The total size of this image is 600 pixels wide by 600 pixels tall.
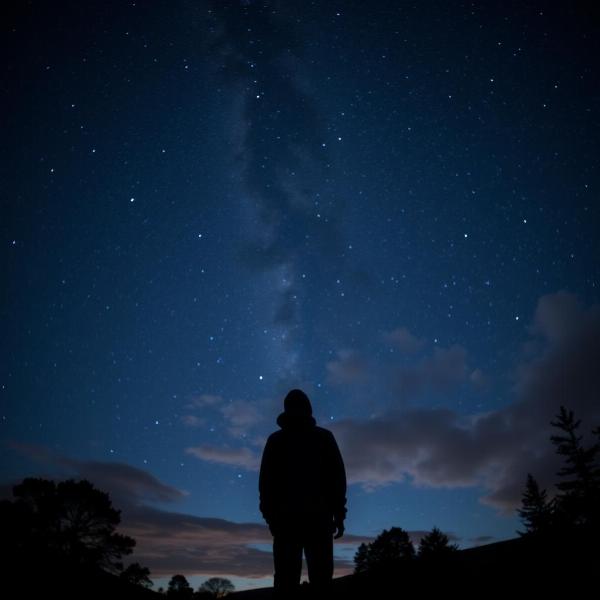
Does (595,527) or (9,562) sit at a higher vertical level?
(595,527)

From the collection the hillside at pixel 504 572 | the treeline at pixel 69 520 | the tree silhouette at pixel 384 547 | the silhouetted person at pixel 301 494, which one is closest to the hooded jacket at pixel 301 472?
the silhouetted person at pixel 301 494

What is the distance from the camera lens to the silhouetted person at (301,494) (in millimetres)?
2873

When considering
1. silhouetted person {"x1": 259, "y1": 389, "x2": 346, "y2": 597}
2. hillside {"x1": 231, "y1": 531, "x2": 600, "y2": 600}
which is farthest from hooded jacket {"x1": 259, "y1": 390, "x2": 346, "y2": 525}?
hillside {"x1": 231, "y1": 531, "x2": 600, "y2": 600}

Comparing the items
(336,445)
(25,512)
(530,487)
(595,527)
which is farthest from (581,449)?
(25,512)

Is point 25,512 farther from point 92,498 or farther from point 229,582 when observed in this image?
point 229,582

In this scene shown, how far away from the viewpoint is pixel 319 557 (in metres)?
2.86

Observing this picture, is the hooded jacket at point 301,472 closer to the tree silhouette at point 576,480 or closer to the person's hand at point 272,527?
the person's hand at point 272,527

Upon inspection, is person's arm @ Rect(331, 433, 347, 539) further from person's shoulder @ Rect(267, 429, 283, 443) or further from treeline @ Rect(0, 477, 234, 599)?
treeline @ Rect(0, 477, 234, 599)

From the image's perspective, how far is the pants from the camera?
2846mm

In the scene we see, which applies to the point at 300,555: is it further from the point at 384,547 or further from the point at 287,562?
the point at 384,547

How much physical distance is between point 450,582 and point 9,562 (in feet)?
26.3

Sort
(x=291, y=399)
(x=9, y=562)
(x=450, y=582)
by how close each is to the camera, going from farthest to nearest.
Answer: (x=9, y=562) → (x=450, y=582) → (x=291, y=399)

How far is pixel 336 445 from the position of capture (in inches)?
135

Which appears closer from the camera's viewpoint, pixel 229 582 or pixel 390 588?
pixel 390 588
